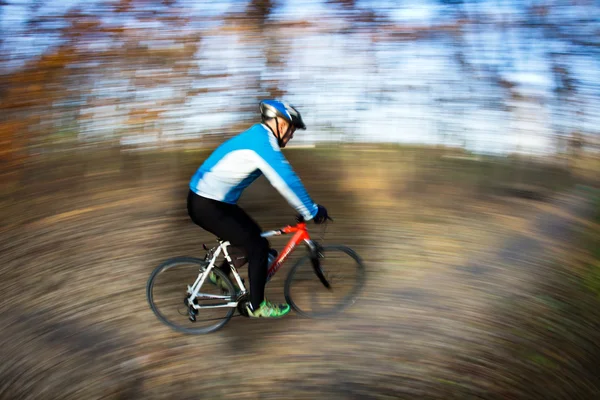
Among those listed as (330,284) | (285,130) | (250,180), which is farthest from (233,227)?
(330,284)

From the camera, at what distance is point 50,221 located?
20.9 ft

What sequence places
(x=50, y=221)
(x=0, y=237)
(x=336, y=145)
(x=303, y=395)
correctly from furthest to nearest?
1. (x=336, y=145)
2. (x=50, y=221)
3. (x=0, y=237)
4. (x=303, y=395)

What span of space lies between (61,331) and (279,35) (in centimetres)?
624

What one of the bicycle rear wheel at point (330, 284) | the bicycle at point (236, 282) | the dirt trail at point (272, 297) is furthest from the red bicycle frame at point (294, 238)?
the dirt trail at point (272, 297)

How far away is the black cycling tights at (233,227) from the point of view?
3.56 m

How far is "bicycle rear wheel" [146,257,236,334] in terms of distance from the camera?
153 inches

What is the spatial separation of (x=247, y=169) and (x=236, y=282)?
1127 mm

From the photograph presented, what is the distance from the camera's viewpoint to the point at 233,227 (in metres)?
3.58

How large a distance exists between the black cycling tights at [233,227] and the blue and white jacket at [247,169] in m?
0.07

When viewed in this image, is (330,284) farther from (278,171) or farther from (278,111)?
(278,111)

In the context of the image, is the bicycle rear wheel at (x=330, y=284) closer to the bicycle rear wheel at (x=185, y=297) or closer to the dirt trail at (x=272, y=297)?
the dirt trail at (x=272, y=297)

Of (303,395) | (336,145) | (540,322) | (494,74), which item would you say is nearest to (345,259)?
(303,395)

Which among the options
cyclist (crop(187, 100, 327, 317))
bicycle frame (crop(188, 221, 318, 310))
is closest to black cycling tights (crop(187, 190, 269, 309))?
cyclist (crop(187, 100, 327, 317))

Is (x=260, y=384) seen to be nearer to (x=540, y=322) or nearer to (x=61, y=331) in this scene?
(x=61, y=331)
